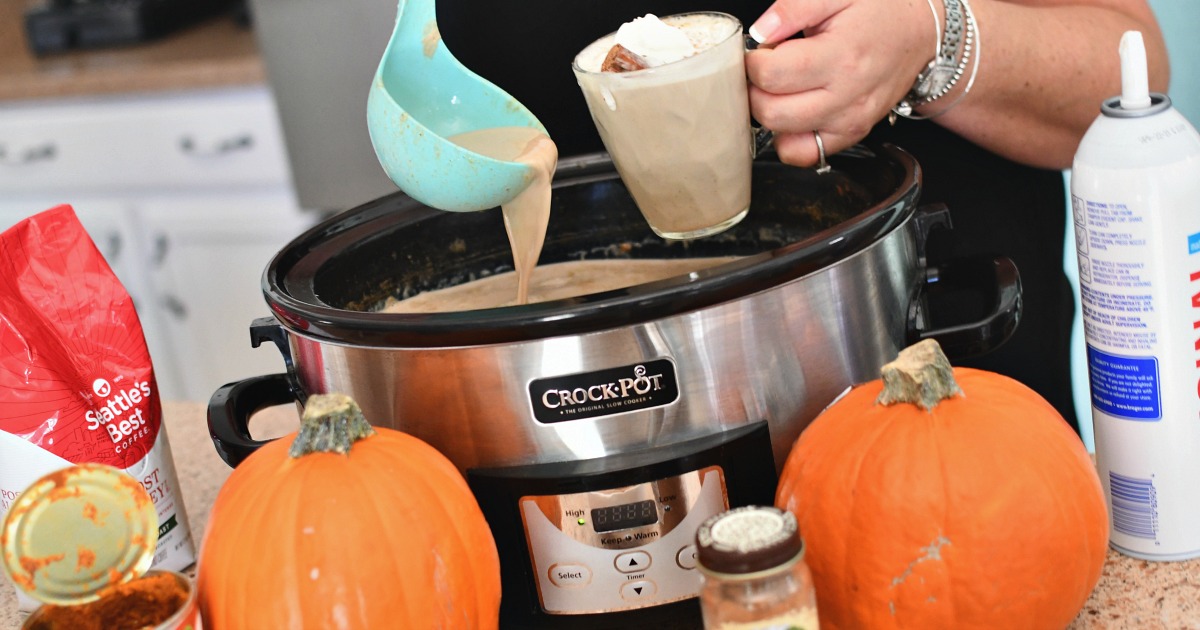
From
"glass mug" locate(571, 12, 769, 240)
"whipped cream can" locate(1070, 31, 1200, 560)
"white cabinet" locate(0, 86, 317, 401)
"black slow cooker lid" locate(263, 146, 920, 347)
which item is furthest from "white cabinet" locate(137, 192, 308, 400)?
"whipped cream can" locate(1070, 31, 1200, 560)

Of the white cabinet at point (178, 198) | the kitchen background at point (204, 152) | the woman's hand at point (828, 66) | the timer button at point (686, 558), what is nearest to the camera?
the timer button at point (686, 558)

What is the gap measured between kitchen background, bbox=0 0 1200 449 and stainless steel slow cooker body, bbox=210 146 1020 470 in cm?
162

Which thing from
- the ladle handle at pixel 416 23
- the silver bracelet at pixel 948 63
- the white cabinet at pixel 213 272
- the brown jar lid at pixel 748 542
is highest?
the ladle handle at pixel 416 23

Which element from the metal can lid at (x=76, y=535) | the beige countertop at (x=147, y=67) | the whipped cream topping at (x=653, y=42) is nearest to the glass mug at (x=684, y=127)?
the whipped cream topping at (x=653, y=42)

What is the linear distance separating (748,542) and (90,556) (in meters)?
0.36

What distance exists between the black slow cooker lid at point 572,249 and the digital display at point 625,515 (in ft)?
0.42

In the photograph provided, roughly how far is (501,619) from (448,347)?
0.71 ft

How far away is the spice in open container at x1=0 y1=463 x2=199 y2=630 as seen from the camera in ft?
2.15

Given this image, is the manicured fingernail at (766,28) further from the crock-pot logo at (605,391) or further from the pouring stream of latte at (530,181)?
the crock-pot logo at (605,391)

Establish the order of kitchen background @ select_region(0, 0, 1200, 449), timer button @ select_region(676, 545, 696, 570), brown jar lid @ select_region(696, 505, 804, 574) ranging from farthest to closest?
1. kitchen background @ select_region(0, 0, 1200, 449)
2. timer button @ select_region(676, 545, 696, 570)
3. brown jar lid @ select_region(696, 505, 804, 574)

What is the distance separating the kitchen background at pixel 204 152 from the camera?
100.0 inches

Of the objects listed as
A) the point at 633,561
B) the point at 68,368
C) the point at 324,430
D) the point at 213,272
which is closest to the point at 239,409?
the point at 68,368

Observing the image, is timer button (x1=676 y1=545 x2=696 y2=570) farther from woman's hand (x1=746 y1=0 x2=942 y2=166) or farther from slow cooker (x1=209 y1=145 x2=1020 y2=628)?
woman's hand (x1=746 y1=0 x2=942 y2=166)

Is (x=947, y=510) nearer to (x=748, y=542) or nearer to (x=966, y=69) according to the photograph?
(x=748, y=542)
